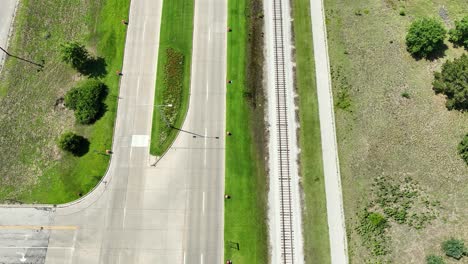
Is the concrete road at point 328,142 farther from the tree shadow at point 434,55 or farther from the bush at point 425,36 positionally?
the tree shadow at point 434,55

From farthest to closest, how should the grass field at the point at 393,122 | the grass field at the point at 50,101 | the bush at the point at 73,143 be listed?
the grass field at the point at 50,101 < the bush at the point at 73,143 < the grass field at the point at 393,122

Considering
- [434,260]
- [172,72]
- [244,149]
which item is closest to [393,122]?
[434,260]

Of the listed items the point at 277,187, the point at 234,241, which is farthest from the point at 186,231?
the point at 277,187

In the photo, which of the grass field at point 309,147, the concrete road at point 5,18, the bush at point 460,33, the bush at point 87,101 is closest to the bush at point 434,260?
the grass field at point 309,147

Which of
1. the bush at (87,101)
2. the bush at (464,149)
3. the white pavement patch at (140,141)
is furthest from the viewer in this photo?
the bush at (87,101)

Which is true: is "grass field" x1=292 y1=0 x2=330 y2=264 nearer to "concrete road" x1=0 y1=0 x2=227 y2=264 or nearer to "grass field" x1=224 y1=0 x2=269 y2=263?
"grass field" x1=224 y1=0 x2=269 y2=263

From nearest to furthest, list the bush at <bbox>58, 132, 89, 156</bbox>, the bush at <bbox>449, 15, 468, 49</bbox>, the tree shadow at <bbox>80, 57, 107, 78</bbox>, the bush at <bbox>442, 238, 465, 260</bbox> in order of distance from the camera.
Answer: the bush at <bbox>442, 238, 465, 260</bbox>
the bush at <bbox>58, 132, 89, 156</bbox>
the bush at <bbox>449, 15, 468, 49</bbox>
the tree shadow at <bbox>80, 57, 107, 78</bbox>

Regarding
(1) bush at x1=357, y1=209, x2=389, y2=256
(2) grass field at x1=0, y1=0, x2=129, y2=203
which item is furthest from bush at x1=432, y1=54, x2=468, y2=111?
(2) grass field at x1=0, y1=0, x2=129, y2=203
